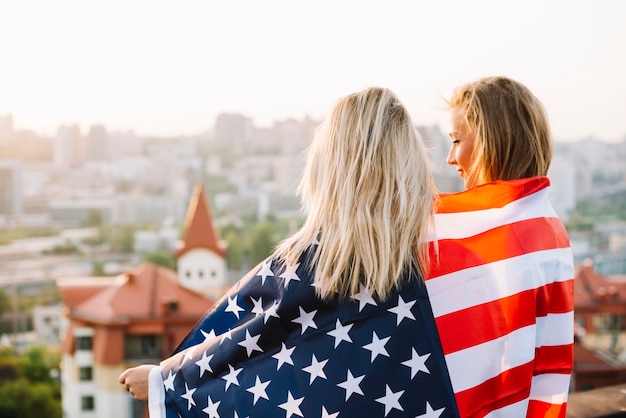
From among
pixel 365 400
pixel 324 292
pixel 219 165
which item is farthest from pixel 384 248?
pixel 219 165

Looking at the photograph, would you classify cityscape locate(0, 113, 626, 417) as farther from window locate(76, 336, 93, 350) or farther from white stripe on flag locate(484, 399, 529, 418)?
white stripe on flag locate(484, 399, 529, 418)

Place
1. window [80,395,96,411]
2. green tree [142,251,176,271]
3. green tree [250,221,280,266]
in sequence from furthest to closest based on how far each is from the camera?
1. green tree [250,221,280,266]
2. green tree [142,251,176,271]
3. window [80,395,96,411]

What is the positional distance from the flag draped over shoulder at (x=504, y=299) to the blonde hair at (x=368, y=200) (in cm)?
9

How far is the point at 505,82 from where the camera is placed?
142cm

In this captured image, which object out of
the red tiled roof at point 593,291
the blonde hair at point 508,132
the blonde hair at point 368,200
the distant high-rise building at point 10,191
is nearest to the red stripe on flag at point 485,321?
the blonde hair at point 368,200

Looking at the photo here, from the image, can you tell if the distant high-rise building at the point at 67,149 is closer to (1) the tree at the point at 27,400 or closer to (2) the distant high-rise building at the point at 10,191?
(2) the distant high-rise building at the point at 10,191

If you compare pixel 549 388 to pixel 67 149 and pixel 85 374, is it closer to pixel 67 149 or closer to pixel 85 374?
pixel 85 374

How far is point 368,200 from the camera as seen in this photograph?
1134mm

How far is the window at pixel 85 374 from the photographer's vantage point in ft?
61.9

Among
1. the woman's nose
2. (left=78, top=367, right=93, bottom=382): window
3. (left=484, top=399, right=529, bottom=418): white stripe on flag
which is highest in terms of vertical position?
the woman's nose

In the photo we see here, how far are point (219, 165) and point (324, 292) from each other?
45.9 m

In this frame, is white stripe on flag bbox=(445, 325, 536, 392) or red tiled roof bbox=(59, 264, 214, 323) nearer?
white stripe on flag bbox=(445, 325, 536, 392)

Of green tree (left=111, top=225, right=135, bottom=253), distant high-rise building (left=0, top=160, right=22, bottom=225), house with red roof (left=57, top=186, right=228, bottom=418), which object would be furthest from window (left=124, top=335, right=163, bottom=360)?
distant high-rise building (left=0, top=160, right=22, bottom=225)

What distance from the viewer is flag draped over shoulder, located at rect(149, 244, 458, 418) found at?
3.82ft
